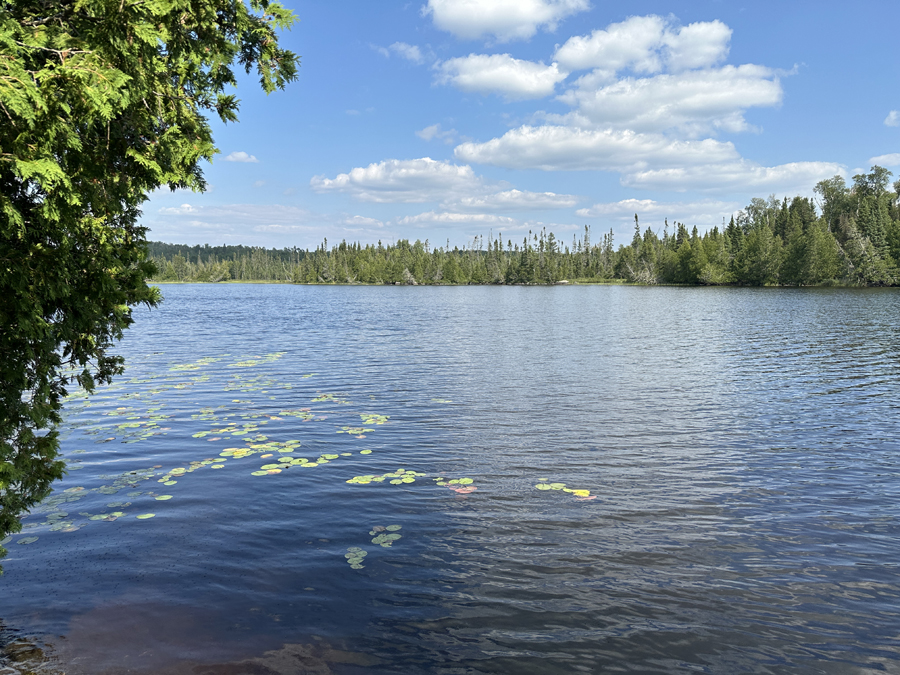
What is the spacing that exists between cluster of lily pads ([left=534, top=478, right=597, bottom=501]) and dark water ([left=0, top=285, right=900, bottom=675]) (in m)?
0.18

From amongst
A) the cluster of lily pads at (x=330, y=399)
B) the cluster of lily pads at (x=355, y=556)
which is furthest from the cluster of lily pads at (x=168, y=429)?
the cluster of lily pads at (x=355, y=556)

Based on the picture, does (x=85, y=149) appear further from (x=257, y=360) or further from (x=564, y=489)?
(x=257, y=360)

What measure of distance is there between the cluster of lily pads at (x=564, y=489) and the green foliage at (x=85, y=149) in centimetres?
850

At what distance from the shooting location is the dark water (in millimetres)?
6500

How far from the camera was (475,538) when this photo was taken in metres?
9.26

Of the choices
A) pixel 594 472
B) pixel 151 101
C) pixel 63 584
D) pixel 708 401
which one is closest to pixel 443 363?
pixel 708 401

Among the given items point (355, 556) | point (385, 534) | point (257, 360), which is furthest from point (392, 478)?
point (257, 360)

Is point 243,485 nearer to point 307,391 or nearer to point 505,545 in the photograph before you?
point 505,545

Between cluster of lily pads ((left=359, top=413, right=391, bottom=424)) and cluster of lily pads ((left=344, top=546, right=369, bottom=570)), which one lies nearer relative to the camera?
cluster of lily pads ((left=344, top=546, right=369, bottom=570))

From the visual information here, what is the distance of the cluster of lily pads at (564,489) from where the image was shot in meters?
11.0

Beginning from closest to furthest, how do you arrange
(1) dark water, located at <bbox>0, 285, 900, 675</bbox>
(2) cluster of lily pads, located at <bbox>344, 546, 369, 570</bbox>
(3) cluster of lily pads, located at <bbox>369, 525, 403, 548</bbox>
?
(1) dark water, located at <bbox>0, 285, 900, 675</bbox>
(2) cluster of lily pads, located at <bbox>344, 546, 369, 570</bbox>
(3) cluster of lily pads, located at <bbox>369, 525, 403, 548</bbox>

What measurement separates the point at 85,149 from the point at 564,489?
1000 cm

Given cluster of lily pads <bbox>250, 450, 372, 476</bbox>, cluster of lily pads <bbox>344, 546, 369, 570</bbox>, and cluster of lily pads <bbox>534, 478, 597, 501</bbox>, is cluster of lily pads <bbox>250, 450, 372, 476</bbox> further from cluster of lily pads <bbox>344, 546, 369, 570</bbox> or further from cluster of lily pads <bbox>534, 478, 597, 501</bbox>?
cluster of lily pads <bbox>534, 478, 597, 501</bbox>

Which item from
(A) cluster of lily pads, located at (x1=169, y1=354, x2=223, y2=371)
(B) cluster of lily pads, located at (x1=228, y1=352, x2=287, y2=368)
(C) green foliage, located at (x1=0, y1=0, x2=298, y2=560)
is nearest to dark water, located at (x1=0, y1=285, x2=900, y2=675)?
(C) green foliage, located at (x1=0, y1=0, x2=298, y2=560)
